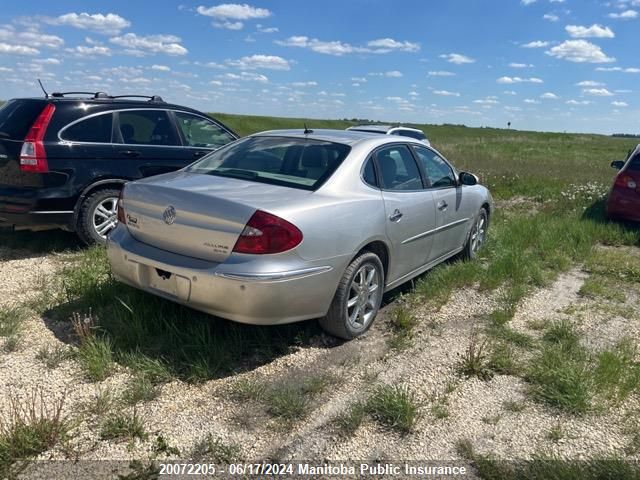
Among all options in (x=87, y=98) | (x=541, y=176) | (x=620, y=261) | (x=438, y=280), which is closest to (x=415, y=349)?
(x=438, y=280)

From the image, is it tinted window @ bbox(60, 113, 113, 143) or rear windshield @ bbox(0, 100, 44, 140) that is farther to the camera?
tinted window @ bbox(60, 113, 113, 143)

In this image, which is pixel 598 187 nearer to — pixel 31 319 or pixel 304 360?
pixel 304 360

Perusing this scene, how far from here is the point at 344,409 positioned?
121 inches

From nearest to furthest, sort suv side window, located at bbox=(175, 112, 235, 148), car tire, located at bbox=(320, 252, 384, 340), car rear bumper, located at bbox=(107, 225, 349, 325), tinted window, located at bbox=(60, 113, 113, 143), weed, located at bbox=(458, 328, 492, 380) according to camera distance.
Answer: car rear bumper, located at bbox=(107, 225, 349, 325), weed, located at bbox=(458, 328, 492, 380), car tire, located at bbox=(320, 252, 384, 340), tinted window, located at bbox=(60, 113, 113, 143), suv side window, located at bbox=(175, 112, 235, 148)

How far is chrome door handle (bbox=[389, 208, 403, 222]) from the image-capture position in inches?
163

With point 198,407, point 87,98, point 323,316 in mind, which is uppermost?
point 87,98

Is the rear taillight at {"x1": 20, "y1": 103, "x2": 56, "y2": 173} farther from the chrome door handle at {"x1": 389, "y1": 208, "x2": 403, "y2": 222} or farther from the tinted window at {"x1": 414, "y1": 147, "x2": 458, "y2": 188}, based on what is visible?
the tinted window at {"x1": 414, "y1": 147, "x2": 458, "y2": 188}

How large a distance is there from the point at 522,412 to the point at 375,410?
87cm

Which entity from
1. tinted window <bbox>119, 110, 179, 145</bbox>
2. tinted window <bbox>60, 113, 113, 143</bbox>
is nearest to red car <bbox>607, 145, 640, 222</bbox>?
tinted window <bbox>119, 110, 179, 145</bbox>

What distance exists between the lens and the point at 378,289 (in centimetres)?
416

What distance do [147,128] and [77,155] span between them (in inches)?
39.7

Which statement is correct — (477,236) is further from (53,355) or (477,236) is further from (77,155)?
(53,355)

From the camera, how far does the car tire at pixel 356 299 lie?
371 centimetres

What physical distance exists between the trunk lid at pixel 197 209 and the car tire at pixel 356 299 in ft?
2.22
